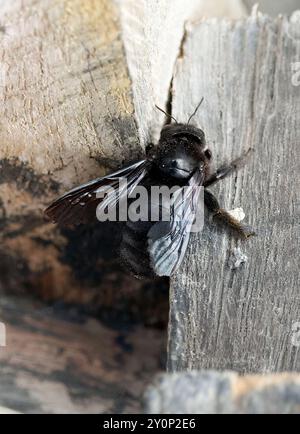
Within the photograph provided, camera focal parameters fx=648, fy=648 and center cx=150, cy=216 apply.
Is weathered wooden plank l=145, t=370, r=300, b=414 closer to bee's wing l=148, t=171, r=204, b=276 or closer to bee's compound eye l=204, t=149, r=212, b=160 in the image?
bee's wing l=148, t=171, r=204, b=276

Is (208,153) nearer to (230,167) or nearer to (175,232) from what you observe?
(230,167)

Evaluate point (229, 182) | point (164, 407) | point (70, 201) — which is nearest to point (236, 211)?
point (229, 182)

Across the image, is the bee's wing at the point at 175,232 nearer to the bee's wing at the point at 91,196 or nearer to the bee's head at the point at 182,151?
the bee's head at the point at 182,151

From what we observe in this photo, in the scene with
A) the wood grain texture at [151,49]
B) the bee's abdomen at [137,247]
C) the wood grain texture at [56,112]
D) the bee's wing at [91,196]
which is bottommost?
the bee's abdomen at [137,247]

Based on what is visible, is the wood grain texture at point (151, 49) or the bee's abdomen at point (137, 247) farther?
the bee's abdomen at point (137, 247)

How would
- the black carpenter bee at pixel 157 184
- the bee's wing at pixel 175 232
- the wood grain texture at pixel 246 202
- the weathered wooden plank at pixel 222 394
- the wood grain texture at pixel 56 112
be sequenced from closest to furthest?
the weathered wooden plank at pixel 222 394 < the wood grain texture at pixel 56 112 < the wood grain texture at pixel 246 202 < the bee's wing at pixel 175 232 < the black carpenter bee at pixel 157 184

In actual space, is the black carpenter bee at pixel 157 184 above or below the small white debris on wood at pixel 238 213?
above

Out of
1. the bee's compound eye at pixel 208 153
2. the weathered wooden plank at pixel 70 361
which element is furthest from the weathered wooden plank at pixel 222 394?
the bee's compound eye at pixel 208 153

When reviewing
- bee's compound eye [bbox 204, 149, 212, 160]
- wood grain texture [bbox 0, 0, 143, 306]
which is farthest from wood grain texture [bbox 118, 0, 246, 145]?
bee's compound eye [bbox 204, 149, 212, 160]
